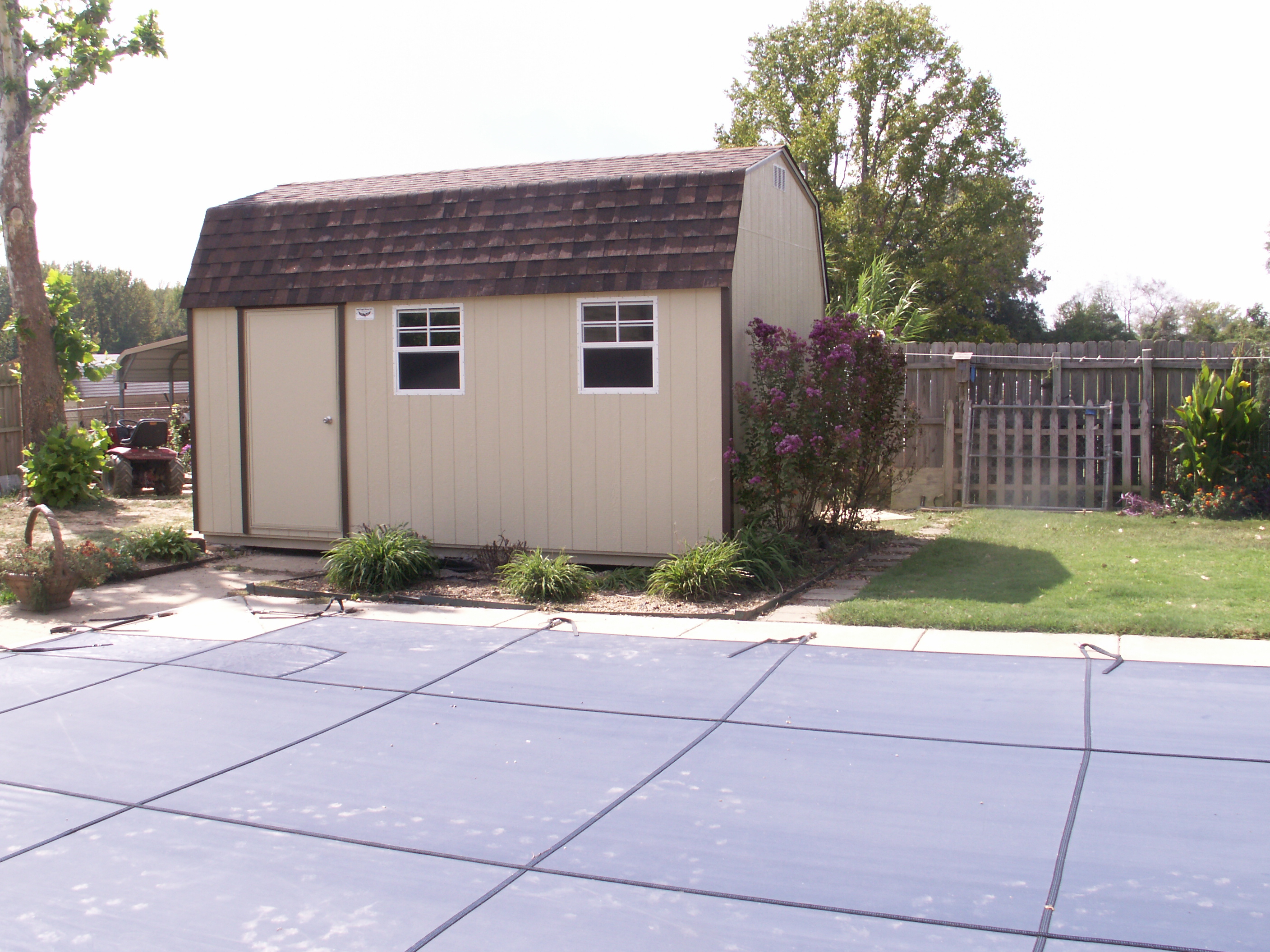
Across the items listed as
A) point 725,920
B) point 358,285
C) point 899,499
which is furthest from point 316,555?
point 725,920

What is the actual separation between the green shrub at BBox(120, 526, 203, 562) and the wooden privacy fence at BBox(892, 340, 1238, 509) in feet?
26.8

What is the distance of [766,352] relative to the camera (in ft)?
29.1

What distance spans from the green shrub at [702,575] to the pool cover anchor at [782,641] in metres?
1.15

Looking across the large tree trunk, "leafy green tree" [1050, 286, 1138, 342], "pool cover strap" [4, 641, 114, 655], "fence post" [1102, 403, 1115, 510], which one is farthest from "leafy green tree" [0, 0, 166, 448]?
"leafy green tree" [1050, 286, 1138, 342]

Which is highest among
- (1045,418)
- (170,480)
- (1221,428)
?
(1045,418)

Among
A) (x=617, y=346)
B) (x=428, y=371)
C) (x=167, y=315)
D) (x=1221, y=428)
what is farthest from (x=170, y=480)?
(x=167, y=315)

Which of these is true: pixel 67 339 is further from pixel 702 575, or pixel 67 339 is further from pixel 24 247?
pixel 702 575

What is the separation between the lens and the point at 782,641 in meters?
6.73

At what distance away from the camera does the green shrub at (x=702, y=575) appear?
7906 millimetres

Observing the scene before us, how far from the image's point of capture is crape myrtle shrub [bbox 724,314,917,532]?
8.76m

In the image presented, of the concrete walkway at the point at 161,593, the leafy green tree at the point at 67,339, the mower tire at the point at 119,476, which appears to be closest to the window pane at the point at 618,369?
the concrete walkway at the point at 161,593

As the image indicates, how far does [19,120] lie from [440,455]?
8529 millimetres

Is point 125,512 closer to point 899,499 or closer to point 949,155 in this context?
point 899,499

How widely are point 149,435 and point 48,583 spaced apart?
792 centimetres
